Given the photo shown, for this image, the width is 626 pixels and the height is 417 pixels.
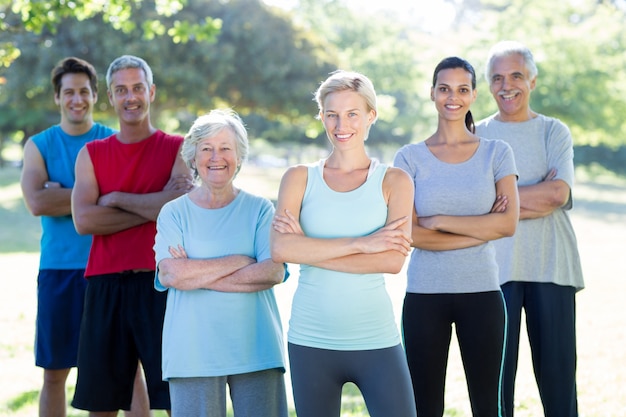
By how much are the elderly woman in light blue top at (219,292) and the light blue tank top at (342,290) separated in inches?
13.3

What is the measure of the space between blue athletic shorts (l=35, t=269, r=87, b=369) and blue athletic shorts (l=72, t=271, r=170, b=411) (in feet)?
1.71

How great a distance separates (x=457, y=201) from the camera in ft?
13.6

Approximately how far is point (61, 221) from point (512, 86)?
2.79 metres

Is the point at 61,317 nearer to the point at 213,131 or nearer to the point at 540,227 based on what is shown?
the point at 213,131

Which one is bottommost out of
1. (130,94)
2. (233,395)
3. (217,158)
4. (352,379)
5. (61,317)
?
(233,395)

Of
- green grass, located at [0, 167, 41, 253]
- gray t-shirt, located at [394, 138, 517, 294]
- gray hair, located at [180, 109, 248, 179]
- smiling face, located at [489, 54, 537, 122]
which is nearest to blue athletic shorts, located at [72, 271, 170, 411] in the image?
gray hair, located at [180, 109, 248, 179]

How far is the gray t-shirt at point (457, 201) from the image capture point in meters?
4.07

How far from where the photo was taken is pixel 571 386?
190 inches

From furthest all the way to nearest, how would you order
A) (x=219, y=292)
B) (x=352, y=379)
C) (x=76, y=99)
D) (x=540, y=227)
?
1. (x=76, y=99)
2. (x=540, y=227)
3. (x=219, y=292)
4. (x=352, y=379)

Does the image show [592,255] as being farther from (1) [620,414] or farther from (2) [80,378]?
(2) [80,378]

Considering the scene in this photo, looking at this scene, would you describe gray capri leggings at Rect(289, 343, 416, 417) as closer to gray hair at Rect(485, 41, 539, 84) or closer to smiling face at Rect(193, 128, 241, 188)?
smiling face at Rect(193, 128, 241, 188)

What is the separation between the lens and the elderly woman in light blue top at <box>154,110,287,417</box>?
3748 millimetres

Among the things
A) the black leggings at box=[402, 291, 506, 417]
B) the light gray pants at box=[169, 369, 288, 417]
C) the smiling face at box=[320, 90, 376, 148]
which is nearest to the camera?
the smiling face at box=[320, 90, 376, 148]

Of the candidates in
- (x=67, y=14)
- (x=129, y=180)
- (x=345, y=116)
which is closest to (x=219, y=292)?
(x=345, y=116)
